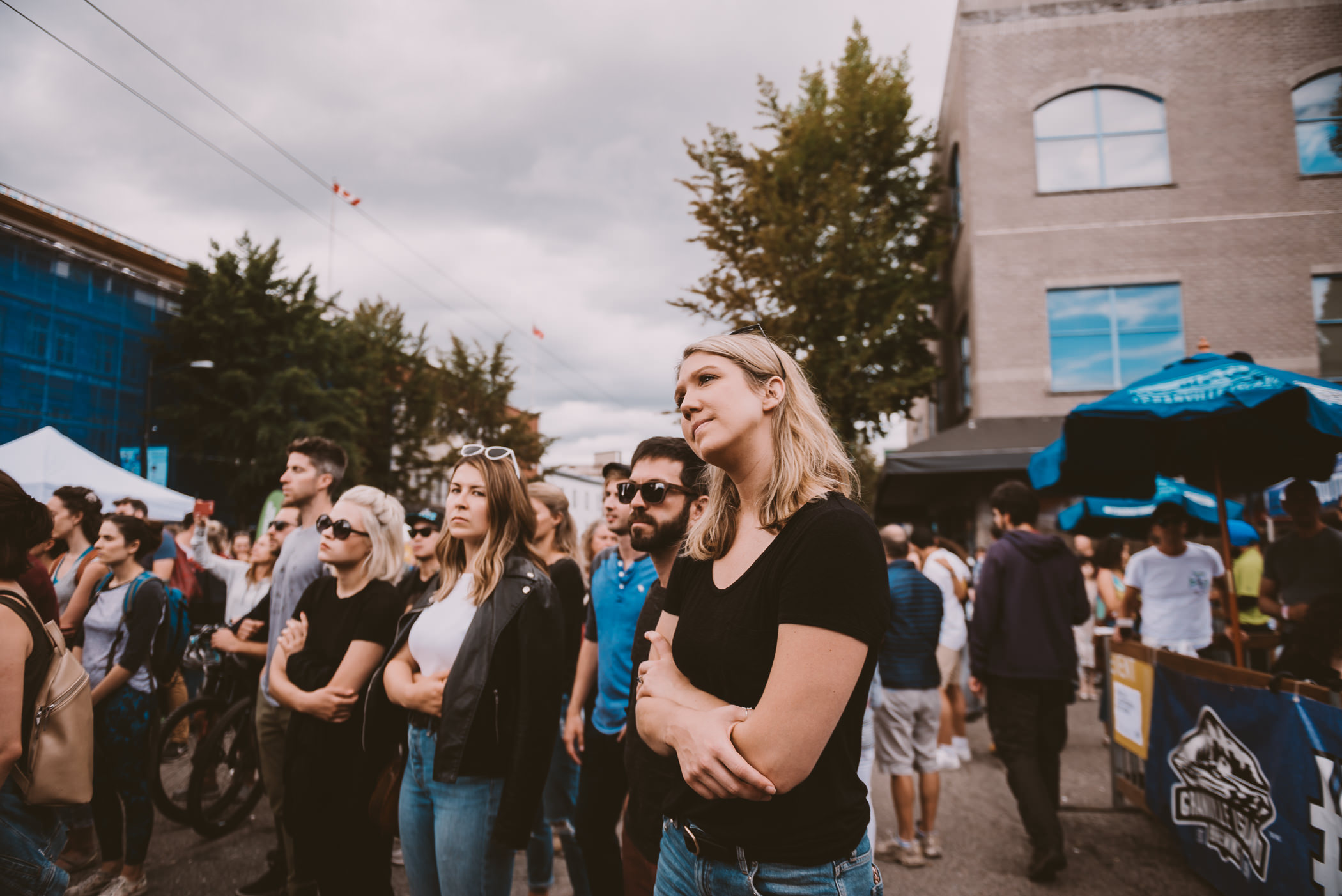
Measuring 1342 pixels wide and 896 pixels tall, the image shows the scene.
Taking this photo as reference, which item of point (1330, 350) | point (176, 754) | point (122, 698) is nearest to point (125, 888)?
point (122, 698)

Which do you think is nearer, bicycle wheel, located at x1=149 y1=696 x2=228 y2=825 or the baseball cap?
bicycle wheel, located at x1=149 y1=696 x2=228 y2=825

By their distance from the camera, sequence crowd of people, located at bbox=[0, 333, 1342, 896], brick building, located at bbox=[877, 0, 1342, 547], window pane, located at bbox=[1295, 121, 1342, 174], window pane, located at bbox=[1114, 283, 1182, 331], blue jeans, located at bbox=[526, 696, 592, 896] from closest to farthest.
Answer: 1. crowd of people, located at bbox=[0, 333, 1342, 896]
2. blue jeans, located at bbox=[526, 696, 592, 896]
3. brick building, located at bbox=[877, 0, 1342, 547]
4. window pane, located at bbox=[1295, 121, 1342, 174]
5. window pane, located at bbox=[1114, 283, 1182, 331]

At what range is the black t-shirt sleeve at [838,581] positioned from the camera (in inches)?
54.6

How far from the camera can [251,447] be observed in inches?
1070

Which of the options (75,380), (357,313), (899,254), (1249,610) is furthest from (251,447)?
(1249,610)

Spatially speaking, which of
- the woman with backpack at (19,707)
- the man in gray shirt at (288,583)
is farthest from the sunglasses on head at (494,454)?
the woman with backpack at (19,707)

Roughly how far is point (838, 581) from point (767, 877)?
24.9 inches

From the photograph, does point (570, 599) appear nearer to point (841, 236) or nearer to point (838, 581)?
point (838, 581)

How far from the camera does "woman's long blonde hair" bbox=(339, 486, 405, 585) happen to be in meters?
3.59

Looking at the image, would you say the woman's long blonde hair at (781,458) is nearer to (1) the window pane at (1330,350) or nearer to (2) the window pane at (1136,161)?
(2) the window pane at (1136,161)

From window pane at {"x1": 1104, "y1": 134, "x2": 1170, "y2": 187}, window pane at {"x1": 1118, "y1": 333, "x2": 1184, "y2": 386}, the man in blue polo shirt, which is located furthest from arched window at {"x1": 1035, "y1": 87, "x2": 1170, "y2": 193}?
the man in blue polo shirt

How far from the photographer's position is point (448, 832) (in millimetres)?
2664

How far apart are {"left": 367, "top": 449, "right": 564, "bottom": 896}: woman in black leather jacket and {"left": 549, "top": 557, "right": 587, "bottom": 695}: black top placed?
4.76 ft

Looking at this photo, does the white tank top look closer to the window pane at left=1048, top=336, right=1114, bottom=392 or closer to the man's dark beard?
the man's dark beard
